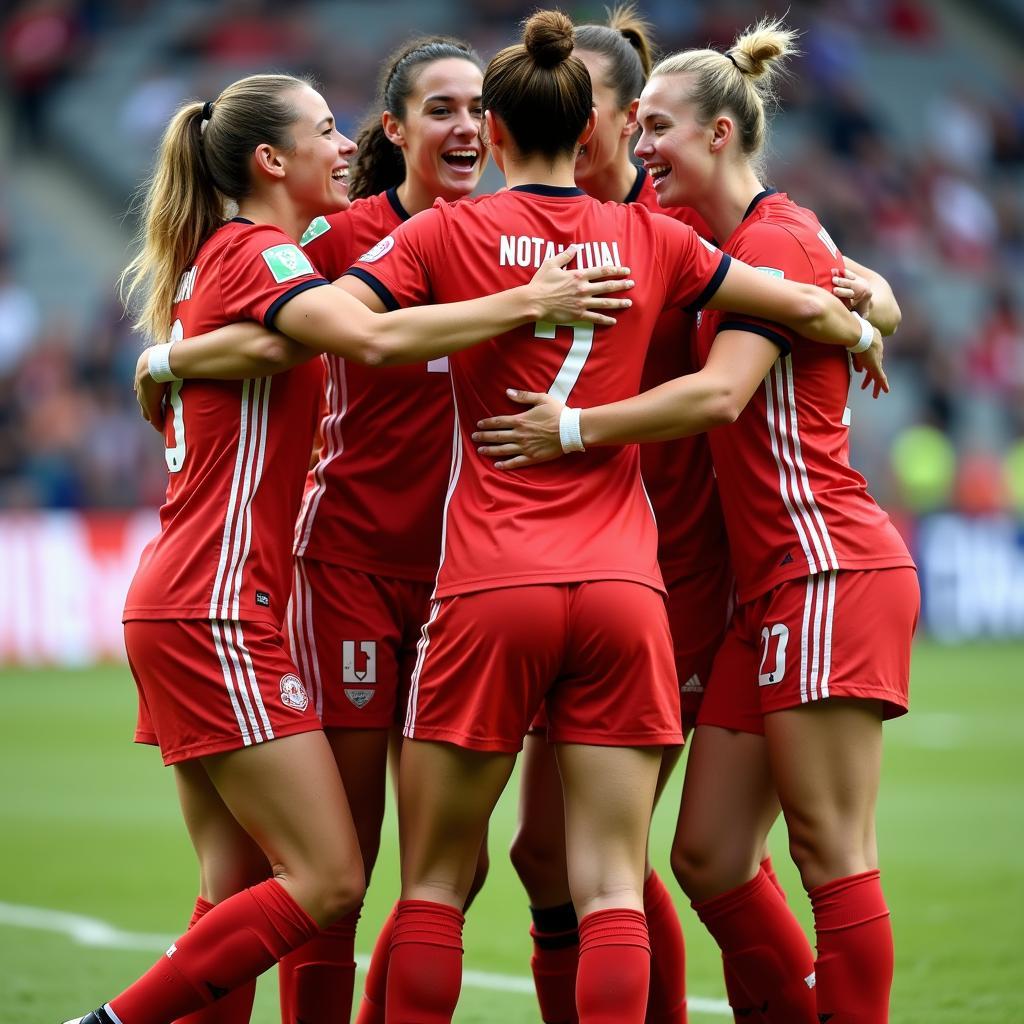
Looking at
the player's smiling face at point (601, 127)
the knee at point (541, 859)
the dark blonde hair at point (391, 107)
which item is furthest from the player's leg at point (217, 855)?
the player's smiling face at point (601, 127)

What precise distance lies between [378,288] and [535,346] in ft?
1.29

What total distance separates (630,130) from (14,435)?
12.0m

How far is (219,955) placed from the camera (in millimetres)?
3994

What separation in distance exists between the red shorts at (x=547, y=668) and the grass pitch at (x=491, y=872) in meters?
1.73

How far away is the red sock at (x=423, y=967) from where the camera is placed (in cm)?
391

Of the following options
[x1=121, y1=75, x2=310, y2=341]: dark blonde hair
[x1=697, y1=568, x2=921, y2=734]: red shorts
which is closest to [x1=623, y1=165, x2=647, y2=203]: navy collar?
[x1=121, y1=75, x2=310, y2=341]: dark blonde hair

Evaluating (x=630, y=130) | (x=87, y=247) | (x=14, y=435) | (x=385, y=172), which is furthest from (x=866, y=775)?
(x=87, y=247)

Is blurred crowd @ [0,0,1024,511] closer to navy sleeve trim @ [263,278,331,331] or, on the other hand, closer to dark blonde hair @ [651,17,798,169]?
dark blonde hair @ [651,17,798,169]

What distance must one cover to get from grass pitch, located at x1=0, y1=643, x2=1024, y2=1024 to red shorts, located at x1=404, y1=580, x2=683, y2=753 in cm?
173

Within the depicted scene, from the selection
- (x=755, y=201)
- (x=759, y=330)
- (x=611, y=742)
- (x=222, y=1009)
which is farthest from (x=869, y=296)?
(x=222, y=1009)

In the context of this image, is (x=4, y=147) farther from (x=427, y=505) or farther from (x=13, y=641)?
(x=427, y=505)

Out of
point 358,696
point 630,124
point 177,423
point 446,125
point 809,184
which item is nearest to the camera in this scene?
point 177,423

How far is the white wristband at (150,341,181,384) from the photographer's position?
4.21 metres

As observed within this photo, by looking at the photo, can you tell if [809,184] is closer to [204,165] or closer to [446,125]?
[446,125]
